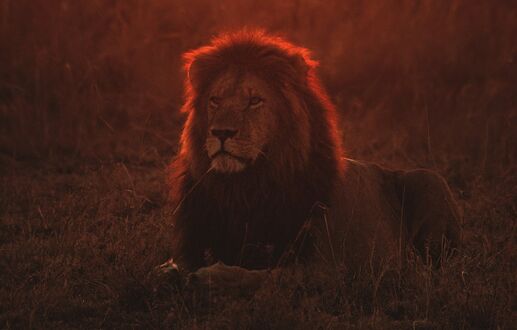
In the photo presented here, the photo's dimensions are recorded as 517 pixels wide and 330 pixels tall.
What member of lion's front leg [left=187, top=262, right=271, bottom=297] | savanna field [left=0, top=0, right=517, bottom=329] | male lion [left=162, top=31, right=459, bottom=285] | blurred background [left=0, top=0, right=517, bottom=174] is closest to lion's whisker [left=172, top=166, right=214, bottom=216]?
male lion [left=162, top=31, right=459, bottom=285]

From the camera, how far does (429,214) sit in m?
5.50

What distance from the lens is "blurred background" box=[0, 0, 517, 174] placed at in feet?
27.5

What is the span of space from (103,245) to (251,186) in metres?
1.24

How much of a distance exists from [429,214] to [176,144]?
11.9 ft

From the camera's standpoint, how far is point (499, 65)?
9.83 m

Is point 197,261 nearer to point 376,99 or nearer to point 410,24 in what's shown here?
point 376,99

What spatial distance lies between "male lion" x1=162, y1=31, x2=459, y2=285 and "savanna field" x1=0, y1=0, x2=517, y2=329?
0.28 m

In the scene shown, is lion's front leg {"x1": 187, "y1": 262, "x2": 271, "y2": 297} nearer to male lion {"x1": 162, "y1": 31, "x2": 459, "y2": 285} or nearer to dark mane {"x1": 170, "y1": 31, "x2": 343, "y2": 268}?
male lion {"x1": 162, "y1": 31, "x2": 459, "y2": 285}

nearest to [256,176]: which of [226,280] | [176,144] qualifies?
[226,280]

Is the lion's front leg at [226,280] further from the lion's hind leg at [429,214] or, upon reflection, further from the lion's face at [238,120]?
the lion's hind leg at [429,214]

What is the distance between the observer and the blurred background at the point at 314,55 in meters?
8.38

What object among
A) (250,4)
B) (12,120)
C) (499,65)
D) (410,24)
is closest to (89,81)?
(12,120)

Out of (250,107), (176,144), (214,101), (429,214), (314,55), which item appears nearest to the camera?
(250,107)

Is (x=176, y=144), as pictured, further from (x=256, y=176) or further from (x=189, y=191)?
(x=256, y=176)
